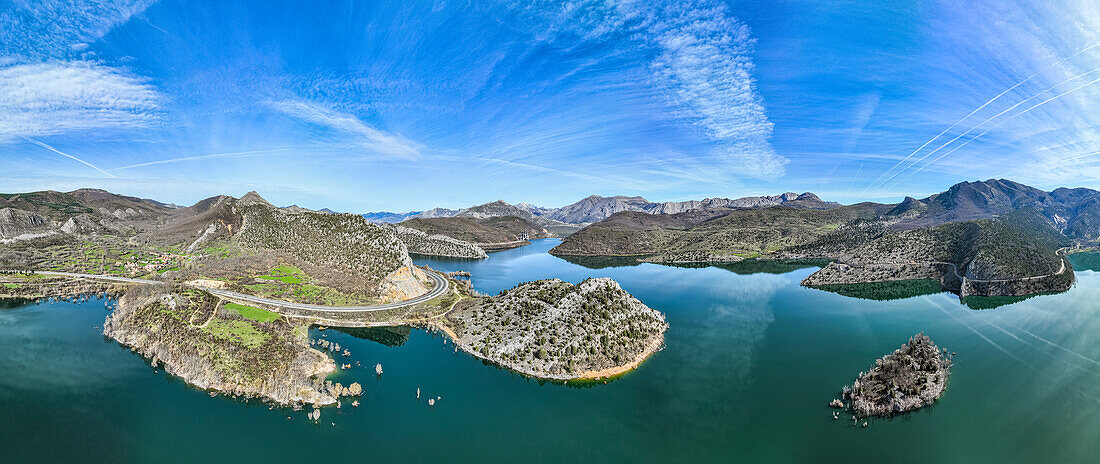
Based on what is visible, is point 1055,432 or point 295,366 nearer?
point 1055,432

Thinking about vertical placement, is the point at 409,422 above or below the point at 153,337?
below

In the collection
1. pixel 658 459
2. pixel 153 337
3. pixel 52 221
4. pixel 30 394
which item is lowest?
pixel 658 459

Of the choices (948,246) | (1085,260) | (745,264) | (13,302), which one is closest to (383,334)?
(13,302)

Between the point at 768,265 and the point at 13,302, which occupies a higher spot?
the point at 768,265

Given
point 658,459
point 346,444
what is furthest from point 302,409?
point 658,459

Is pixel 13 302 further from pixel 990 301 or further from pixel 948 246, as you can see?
pixel 948 246

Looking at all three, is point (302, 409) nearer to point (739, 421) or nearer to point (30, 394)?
point (30, 394)
